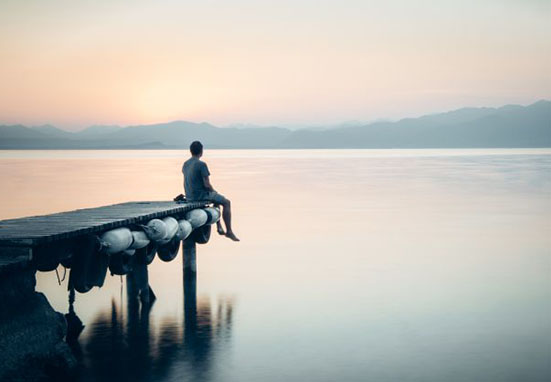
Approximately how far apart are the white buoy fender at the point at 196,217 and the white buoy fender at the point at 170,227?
140 centimetres

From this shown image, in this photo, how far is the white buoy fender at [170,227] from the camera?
15120 millimetres

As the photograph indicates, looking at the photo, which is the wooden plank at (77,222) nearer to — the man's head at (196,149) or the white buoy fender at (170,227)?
the white buoy fender at (170,227)

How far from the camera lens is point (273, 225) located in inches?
1185

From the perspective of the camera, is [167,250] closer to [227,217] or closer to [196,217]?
[196,217]

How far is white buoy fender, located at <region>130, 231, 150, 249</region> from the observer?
13906 mm

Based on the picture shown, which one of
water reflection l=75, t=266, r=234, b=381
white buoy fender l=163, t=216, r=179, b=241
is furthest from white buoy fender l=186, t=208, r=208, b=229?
water reflection l=75, t=266, r=234, b=381

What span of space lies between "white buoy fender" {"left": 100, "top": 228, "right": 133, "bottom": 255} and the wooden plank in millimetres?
124

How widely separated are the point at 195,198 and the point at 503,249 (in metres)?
Answer: 9.82

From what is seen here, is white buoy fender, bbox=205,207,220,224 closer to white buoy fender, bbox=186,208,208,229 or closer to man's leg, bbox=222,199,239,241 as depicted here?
man's leg, bbox=222,199,239,241

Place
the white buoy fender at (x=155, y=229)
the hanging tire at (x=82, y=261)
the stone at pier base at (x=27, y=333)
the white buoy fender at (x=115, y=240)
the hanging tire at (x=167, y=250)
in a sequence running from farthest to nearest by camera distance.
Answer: the hanging tire at (x=167, y=250)
the white buoy fender at (x=155, y=229)
the white buoy fender at (x=115, y=240)
the hanging tire at (x=82, y=261)
the stone at pier base at (x=27, y=333)

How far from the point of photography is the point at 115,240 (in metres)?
12.9

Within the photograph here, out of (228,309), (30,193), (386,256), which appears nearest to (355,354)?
(228,309)

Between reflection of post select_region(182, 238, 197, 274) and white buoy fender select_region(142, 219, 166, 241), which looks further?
reflection of post select_region(182, 238, 197, 274)

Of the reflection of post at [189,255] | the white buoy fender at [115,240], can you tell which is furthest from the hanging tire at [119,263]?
the reflection of post at [189,255]
